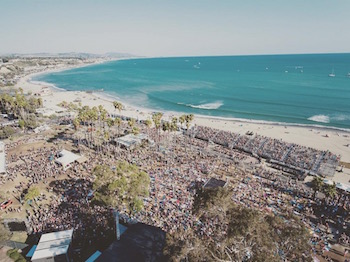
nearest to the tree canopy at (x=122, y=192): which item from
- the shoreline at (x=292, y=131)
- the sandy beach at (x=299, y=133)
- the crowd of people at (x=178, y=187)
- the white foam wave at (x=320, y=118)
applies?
the crowd of people at (x=178, y=187)

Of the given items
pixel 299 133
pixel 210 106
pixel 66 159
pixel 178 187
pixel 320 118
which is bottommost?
pixel 178 187

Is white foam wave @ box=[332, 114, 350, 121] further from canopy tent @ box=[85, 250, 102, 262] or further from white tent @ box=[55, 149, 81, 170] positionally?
canopy tent @ box=[85, 250, 102, 262]

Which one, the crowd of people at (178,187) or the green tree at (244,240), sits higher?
the green tree at (244,240)

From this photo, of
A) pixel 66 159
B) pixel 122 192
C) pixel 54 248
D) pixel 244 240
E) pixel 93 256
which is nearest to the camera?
pixel 244 240

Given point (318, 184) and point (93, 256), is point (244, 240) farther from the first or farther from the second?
point (318, 184)

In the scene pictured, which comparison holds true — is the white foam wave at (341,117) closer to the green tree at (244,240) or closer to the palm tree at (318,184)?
the palm tree at (318,184)

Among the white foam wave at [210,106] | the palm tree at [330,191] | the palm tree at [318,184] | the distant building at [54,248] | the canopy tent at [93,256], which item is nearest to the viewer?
the distant building at [54,248]

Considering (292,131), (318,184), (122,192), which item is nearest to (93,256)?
(122,192)

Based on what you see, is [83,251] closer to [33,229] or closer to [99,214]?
[99,214]

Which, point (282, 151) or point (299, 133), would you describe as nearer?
point (282, 151)
